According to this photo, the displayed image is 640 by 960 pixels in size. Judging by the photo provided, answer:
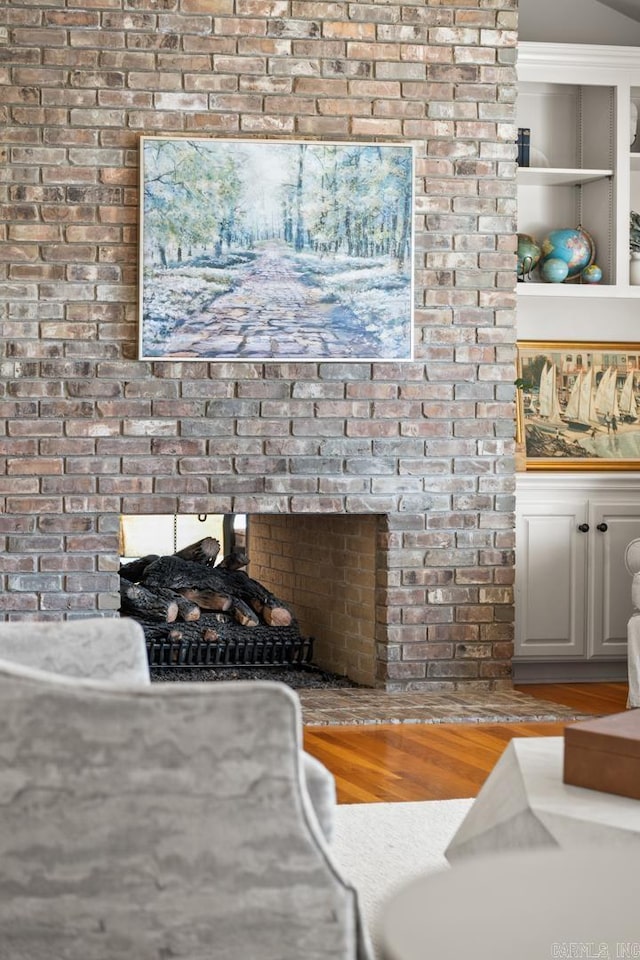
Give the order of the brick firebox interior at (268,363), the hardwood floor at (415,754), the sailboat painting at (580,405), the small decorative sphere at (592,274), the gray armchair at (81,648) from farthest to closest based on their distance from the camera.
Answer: the sailboat painting at (580,405)
the small decorative sphere at (592,274)
the brick firebox interior at (268,363)
the hardwood floor at (415,754)
the gray armchair at (81,648)

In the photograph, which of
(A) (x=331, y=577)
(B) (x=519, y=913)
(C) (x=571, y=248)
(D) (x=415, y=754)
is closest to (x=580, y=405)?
(C) (x=571, y=248)

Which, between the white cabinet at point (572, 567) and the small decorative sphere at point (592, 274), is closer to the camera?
the white cabinet at point (572, 567)

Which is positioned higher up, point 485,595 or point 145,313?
point 145,313

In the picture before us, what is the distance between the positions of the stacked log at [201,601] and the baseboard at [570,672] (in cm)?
95

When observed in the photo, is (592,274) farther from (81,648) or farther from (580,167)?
(81,648)

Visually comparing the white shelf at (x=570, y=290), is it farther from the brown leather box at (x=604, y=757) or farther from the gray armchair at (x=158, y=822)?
the gray armchair at (x=158, y=822)

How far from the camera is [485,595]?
5047mm

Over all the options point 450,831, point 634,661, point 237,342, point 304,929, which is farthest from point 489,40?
point 304,929

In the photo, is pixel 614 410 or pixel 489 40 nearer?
pixel 489 40

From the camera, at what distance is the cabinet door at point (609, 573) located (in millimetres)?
5359

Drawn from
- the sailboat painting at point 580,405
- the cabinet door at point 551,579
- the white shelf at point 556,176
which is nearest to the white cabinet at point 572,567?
the cabinet door at point 551,579

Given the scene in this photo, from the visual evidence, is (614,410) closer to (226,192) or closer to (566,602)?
(566,602)

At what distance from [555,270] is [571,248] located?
5.3 inches

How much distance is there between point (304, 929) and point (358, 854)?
1236mm
